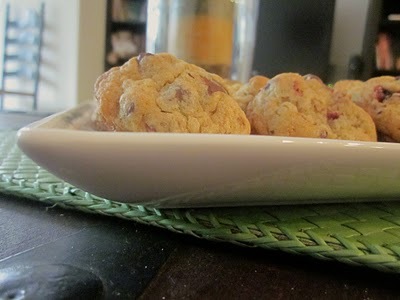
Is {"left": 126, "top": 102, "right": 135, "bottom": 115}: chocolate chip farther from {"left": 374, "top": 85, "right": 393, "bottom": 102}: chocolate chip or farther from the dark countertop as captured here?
{"left": 374, "top": 85, "right": 393, "bottom": 102}: chocolate chip

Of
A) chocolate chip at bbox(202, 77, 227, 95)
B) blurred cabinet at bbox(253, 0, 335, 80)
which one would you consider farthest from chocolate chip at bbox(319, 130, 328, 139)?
blurred cabinet at bbox(253, 0, 335, 80)

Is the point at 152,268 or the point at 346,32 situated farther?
the point at 346,32

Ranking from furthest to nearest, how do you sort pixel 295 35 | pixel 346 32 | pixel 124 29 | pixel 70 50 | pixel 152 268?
pixel 70 50, pixel 124 29, pixel 346 32, pixel 295 35, pixel 152 268

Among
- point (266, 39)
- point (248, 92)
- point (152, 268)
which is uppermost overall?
point (266, 39)

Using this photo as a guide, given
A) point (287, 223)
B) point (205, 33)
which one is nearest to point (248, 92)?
point (287, 223)

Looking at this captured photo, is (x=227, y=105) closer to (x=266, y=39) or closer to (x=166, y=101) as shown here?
(x=166, y=101)

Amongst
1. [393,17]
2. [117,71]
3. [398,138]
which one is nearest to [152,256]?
[117,71]
